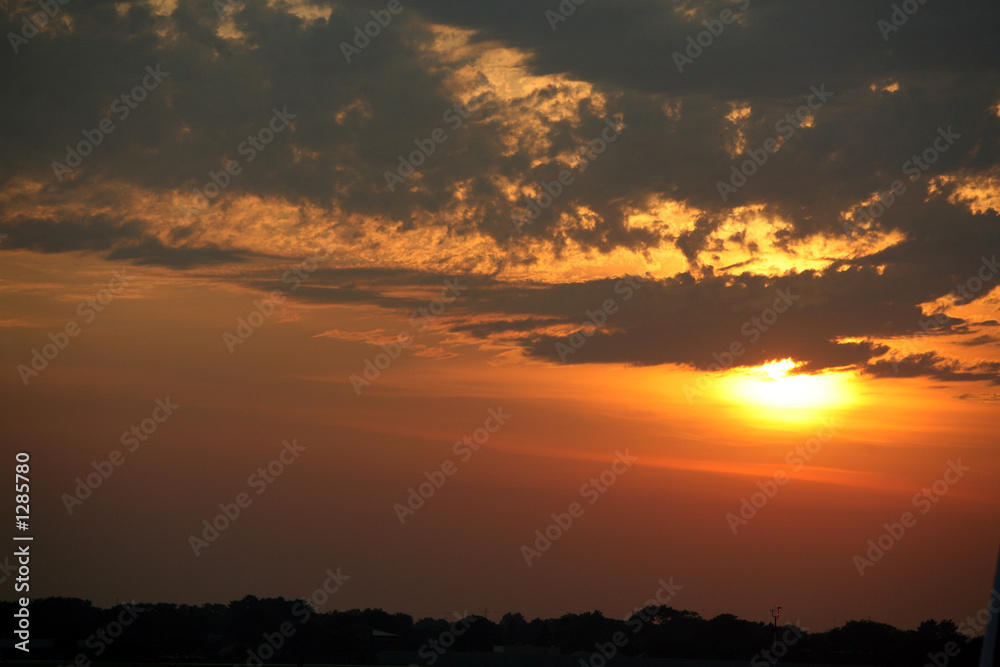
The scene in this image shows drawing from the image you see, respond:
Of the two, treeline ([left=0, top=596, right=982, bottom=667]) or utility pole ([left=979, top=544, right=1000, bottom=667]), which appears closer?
utility pole ([left=979, top=544, right=1000, bottom=667])

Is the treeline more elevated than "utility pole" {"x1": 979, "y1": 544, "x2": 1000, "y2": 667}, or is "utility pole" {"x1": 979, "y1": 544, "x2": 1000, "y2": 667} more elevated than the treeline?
"utility pole" {"x1": 979, "y1": 544, "x2": 1000, "y2": 667}

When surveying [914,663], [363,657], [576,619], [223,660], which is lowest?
[223,660]

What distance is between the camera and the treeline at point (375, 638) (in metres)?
106

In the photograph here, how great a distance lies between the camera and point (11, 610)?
375ft

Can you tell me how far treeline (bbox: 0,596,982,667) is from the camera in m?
106

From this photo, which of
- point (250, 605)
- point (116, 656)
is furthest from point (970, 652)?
point (250, 605)

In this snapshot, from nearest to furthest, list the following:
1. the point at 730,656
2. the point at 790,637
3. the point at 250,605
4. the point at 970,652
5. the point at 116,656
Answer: the point at 970,652, the point at 116,656, the point at 730,656, the point at 790,637, the point at 250,605

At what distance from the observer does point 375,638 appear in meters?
130

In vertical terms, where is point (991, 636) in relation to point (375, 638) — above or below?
above

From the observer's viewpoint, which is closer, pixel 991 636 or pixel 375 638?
pixel 991 636

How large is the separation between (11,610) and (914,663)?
111 metres

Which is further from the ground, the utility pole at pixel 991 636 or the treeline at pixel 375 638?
the utility pole at pixel 991 636

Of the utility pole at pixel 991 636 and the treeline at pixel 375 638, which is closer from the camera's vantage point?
the utility pole at pixel 991 636

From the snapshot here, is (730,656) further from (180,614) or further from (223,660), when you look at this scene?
(180,614)
